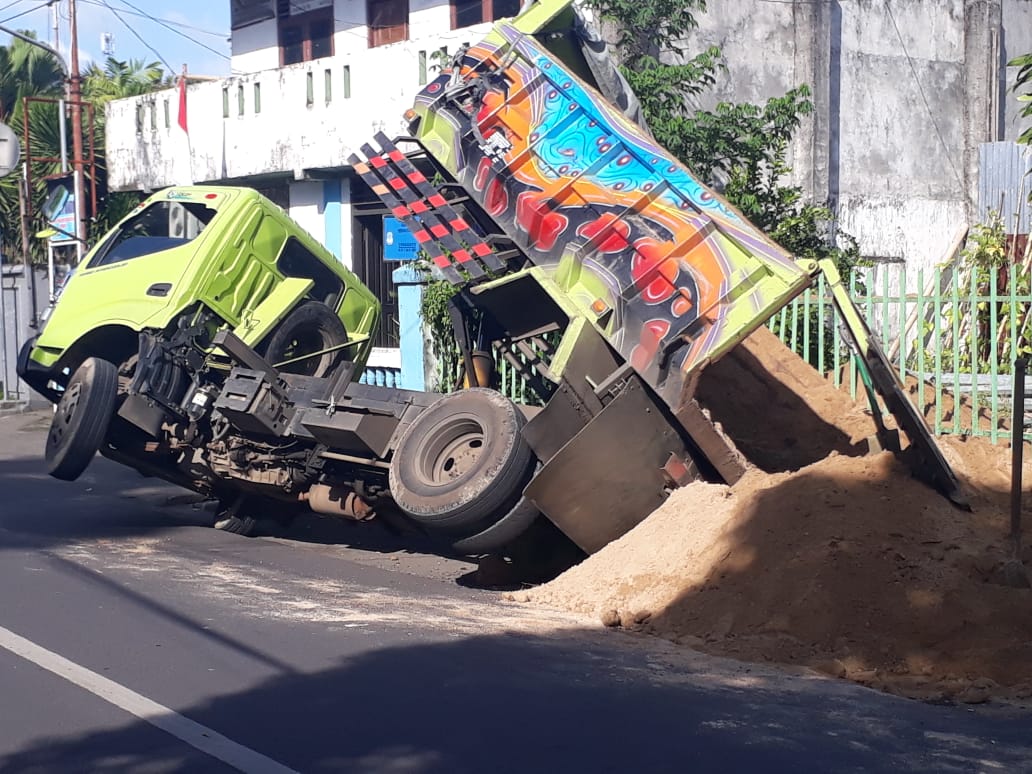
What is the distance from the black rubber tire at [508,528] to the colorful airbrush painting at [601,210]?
3.64ft

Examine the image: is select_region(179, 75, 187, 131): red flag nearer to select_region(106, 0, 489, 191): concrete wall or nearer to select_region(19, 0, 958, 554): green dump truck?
select_region(106, 0, 489, 191): concrete wall

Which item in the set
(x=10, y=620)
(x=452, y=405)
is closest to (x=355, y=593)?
(x=452, y=405)

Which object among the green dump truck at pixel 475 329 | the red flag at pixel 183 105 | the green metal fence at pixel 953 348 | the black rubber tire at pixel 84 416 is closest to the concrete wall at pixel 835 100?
the red flag at pixel 183 105

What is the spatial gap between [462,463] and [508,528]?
61cm

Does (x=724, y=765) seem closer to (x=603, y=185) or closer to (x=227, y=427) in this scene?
(x=603, y=185)

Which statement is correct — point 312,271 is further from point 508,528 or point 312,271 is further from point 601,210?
point 508,528

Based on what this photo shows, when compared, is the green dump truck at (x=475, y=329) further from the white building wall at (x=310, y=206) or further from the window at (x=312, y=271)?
the white building wall at (x=310, y=206)

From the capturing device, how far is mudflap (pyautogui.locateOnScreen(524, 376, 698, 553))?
25.3 feet

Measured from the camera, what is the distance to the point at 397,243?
655 inches

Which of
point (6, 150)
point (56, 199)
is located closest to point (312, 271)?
point (6, 150)

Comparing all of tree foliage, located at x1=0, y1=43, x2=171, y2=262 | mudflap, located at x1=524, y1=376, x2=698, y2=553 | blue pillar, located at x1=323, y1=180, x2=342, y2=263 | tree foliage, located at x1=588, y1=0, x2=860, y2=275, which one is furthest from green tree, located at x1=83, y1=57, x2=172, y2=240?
mudflap, located at x1=524, y1=376, x2=698, y2=553

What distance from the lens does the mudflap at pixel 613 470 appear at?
7.70m

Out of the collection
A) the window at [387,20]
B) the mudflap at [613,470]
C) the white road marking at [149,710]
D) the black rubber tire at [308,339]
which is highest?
the window at [387,20]

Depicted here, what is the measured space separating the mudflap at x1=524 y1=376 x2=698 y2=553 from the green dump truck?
0.01 m
